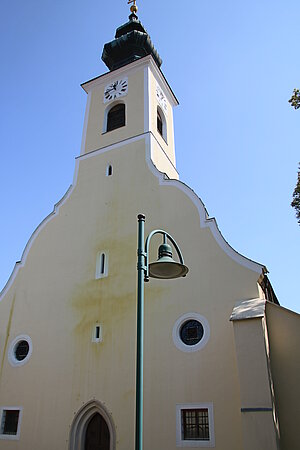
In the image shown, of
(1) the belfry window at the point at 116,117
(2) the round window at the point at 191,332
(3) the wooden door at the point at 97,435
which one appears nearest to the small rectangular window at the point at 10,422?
(3) the wooden door at the point at 97,435

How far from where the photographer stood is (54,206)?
15.7m

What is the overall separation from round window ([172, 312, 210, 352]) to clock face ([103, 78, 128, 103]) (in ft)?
36.3

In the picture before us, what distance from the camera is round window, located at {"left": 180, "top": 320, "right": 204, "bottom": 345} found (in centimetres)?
1072

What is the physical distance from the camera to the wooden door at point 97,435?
10.8 m

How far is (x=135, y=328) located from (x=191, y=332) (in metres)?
1.65

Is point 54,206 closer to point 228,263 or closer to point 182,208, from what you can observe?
point 182,208

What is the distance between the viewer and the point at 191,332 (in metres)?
10.9

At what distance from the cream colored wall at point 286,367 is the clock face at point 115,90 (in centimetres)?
1181

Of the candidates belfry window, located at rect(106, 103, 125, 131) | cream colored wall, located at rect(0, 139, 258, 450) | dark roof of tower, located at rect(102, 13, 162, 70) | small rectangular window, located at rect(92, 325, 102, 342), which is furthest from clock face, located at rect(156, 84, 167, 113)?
small rectangular window, located at rect(92, 325, 102, 342)

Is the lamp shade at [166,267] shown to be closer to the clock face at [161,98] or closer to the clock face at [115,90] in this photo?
the clock face at [115,90]

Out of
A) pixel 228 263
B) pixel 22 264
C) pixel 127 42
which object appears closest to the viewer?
pixel 228 263

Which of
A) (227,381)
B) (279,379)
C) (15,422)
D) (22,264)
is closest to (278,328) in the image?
(279,379)

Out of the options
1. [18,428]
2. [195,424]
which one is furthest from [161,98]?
[18,428]

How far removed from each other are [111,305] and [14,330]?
4.02m
